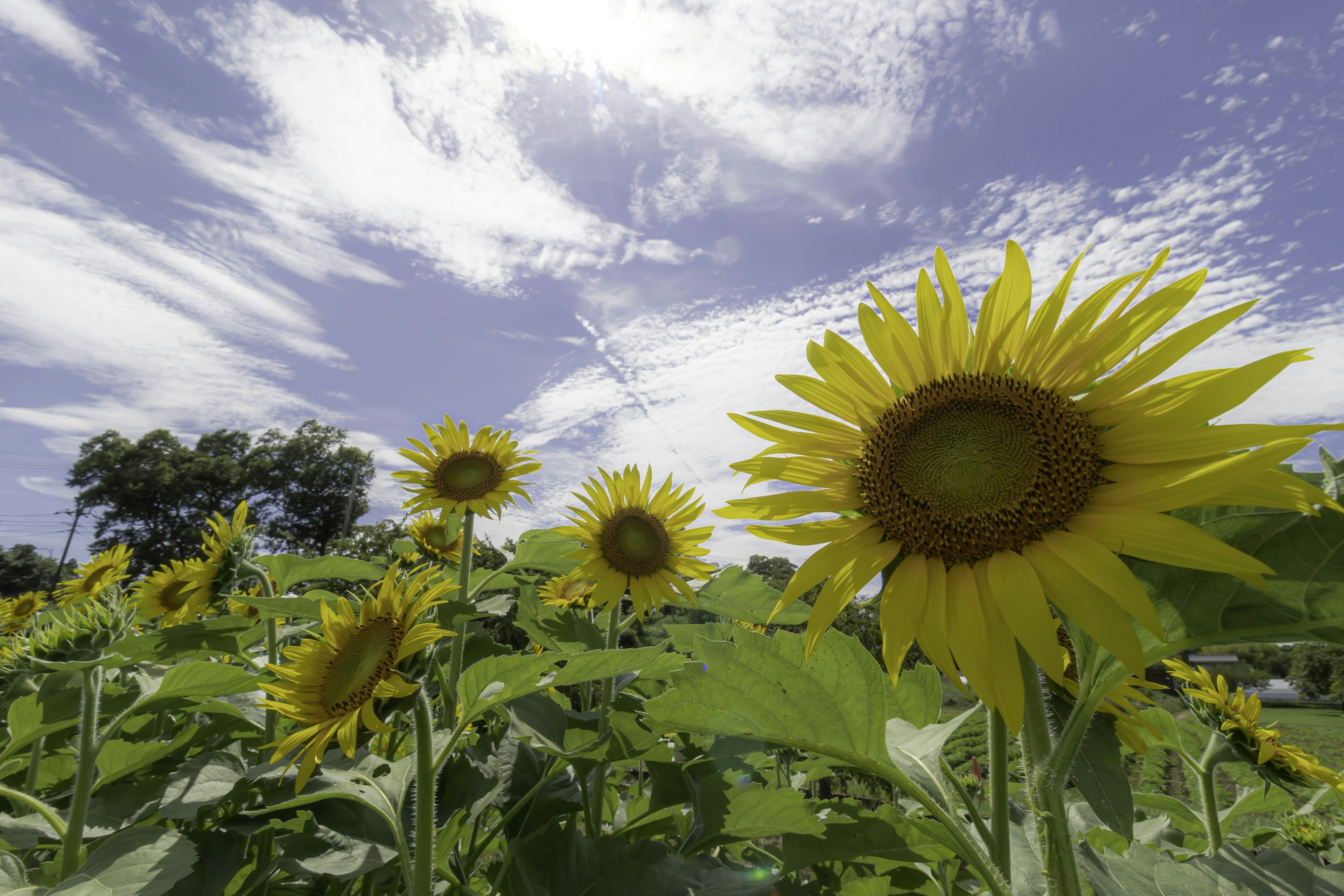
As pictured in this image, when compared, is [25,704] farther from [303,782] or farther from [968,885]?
[968,885]

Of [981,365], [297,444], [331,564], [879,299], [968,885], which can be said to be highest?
[297,444]

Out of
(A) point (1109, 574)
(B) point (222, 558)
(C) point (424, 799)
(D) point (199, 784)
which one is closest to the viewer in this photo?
(A) point (1109, 574)

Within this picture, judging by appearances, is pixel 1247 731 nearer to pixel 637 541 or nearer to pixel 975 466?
pixel 975 466

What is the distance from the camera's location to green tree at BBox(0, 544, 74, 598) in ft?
149

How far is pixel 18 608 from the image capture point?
6.45m

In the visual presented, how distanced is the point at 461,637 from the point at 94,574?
5.17 metres

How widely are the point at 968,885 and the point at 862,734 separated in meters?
0.91

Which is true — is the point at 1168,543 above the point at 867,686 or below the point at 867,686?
above

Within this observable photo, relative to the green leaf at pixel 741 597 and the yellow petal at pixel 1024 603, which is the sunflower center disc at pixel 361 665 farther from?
the yellow petal at pixel 1024 603

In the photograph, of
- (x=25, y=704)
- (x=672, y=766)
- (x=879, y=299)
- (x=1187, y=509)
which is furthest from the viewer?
(x=25, y=704)

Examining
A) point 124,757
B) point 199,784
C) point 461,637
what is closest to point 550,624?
point 461,637

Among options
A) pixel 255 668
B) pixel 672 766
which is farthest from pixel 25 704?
pixel 672 766

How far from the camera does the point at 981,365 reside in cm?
128

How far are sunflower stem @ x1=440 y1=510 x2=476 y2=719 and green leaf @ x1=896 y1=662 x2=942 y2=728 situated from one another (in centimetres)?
123
